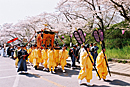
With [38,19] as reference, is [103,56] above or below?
below

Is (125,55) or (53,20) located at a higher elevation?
(53,20)

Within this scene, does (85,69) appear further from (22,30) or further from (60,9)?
(22,30)

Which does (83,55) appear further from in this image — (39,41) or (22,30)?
(22,30)

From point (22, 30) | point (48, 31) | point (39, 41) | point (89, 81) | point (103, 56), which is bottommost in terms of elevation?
point (89, 81)

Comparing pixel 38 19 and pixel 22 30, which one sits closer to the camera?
pixel 38 19

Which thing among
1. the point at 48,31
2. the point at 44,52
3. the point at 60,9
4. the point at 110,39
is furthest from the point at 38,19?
the point at 44,52

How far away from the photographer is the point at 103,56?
6.14 meters

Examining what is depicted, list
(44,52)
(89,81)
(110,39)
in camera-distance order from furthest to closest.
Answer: (110,39) → (44,52) → (89,81)

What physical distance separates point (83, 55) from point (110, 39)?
12632mm

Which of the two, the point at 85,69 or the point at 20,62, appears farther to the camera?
the point at 20,62

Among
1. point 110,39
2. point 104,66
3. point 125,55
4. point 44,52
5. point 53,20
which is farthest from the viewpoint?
point 53,20

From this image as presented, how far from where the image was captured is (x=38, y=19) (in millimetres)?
22109

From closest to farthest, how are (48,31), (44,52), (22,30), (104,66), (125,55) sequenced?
(104,66) < (44,52) < (125,55) < (48,31) < (22,30)

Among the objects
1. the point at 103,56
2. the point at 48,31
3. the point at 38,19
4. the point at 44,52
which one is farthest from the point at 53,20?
the point at 103,56
